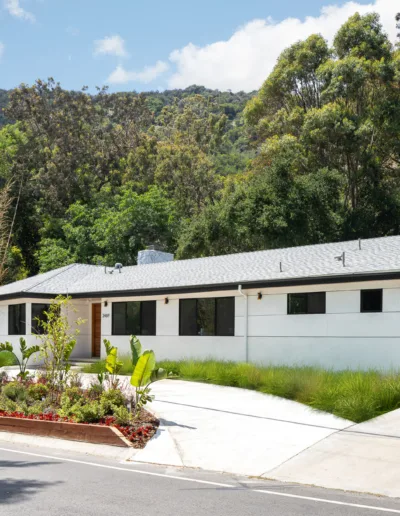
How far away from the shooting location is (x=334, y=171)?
107 ft

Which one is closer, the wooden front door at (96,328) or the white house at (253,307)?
the white house at (253,307)

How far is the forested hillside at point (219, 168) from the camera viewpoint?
1266 inches

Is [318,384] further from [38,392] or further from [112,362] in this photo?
[38,392]

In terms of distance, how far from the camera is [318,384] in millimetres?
14148

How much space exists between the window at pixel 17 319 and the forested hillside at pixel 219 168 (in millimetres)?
11598

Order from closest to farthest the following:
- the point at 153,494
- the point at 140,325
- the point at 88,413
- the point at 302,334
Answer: the point at 153,494 → the point at 88,413 → the point at 302,334 → the point at 140,325

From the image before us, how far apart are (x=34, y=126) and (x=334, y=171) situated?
25.2 metres

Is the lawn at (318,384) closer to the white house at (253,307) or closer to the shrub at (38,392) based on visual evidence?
the white house at (253,307)

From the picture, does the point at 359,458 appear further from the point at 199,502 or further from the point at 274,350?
the point at 274,350

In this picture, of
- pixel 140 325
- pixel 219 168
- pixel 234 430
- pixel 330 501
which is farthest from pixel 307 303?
pixel 219 168

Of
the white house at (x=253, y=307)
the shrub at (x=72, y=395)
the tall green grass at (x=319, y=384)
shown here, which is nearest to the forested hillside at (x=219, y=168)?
the white house at (x=253, y=307)

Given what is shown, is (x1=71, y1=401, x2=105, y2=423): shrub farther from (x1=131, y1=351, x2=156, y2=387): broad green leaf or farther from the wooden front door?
the wooden front door

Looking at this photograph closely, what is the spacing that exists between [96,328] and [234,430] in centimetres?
1529

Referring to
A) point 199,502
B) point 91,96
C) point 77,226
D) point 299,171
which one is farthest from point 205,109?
point 199,502
